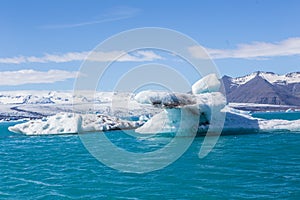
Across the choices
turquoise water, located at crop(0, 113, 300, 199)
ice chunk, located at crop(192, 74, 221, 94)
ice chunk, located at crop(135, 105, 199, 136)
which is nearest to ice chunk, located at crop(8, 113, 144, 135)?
ice chunk, located at crop(135, 105, 199, 136)

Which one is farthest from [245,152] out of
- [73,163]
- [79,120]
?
[79,120]

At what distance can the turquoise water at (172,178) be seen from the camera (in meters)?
17.8

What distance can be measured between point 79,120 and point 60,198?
Result: 43.7 metres

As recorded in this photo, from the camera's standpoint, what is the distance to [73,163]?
27953 millimetres

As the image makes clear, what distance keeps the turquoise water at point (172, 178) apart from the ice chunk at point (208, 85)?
678 inches

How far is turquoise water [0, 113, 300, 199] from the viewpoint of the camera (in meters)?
17.8

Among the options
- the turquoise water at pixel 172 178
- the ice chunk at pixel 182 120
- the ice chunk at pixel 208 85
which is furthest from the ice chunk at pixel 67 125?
the turquoise water at pixel 172 178

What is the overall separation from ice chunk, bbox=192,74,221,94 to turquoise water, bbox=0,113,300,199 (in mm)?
17213

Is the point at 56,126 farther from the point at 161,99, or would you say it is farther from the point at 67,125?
the point at 161,99

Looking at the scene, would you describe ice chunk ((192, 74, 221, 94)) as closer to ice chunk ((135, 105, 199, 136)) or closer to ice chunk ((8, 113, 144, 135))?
ice chunk ((135, 105, 199, 136))

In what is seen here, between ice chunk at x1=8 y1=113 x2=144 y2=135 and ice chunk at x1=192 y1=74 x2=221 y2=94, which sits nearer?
ice chunk at x1=192 y1=74 x2=221 y2=94

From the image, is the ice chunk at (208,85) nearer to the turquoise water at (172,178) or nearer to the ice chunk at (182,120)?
the ice chunk at (182,120)

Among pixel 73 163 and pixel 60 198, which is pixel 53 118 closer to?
pixel 73 163

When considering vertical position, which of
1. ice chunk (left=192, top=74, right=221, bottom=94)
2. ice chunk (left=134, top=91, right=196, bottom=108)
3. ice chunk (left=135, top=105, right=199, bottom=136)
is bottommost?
ice chunk (left=135, top=105, right=199, bottom=136)
